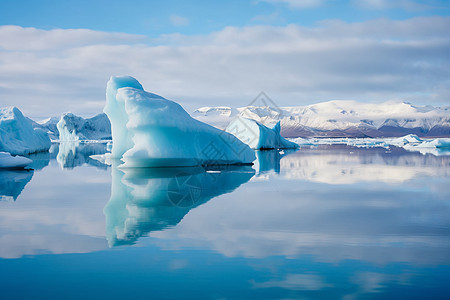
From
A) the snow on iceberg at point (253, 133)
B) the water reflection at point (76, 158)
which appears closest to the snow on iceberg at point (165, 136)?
the water reflection at point (76, 158)

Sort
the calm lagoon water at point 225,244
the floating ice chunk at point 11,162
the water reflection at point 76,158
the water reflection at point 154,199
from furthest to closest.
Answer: the water reflection at point 76,158 → the floating ice chunk at point 11,162 → the water reflection at point 154,199 → the calm lagoon water at point 225,244

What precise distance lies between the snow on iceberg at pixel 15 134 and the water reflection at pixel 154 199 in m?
11.9

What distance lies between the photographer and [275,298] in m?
2.81

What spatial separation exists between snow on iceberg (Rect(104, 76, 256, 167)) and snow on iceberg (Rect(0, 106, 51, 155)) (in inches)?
391

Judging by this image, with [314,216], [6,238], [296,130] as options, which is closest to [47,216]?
[6,238]

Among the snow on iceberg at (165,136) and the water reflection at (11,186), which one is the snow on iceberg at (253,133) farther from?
the water reflection at (11,186)

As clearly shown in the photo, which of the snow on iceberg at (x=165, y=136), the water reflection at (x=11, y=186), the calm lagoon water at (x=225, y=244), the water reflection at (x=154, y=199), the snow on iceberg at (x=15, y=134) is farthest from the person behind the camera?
the snow on iceberg at (x=15, y=134)

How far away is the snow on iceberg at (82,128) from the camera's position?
193 ft

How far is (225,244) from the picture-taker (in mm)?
4082

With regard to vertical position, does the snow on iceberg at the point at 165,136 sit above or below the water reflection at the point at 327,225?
above

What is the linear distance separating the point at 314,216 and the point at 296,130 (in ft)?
536

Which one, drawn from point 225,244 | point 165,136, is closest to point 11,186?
point 165,136

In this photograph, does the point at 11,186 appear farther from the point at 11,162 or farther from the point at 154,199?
the point at 11,162

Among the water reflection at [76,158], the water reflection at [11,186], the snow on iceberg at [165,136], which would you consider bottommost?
the water reflection at [11,186]
